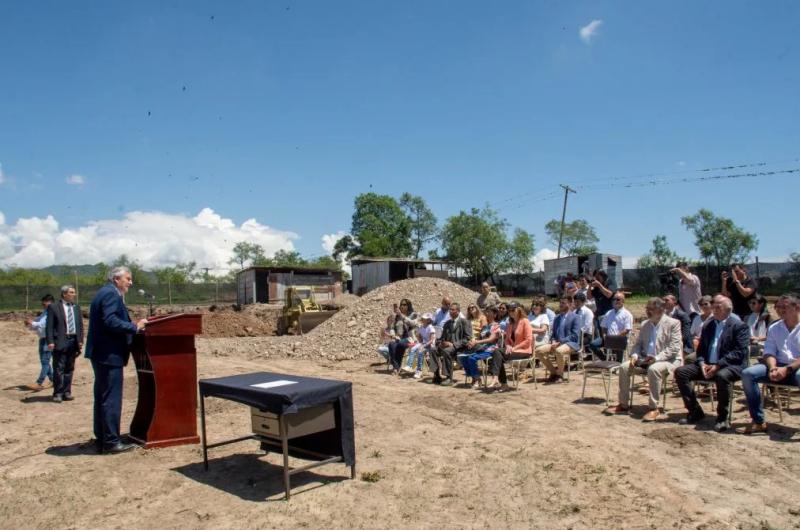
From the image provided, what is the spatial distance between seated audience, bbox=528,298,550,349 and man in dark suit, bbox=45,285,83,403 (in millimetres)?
7370

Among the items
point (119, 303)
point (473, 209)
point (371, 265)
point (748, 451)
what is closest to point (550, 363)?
point (748, 451)

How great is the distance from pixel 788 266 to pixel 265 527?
28.7 m

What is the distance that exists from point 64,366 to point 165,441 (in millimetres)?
4071

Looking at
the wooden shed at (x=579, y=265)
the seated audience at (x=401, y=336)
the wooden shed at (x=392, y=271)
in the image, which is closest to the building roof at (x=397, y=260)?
the wooden shed at (x=392, y=271)

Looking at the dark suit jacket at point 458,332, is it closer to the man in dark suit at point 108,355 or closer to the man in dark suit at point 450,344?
the man in dark suit at point 450,344

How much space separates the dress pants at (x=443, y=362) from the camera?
33.8ft

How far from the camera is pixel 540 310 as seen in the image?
36.1 feet

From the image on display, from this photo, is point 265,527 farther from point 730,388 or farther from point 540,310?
point 540,310

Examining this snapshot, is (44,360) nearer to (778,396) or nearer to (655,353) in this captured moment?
(655,353)

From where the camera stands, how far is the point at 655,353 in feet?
24.9

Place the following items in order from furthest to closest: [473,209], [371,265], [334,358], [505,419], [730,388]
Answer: [473,209] → [371,265] → [334,358] → [505,419] → [730,388]

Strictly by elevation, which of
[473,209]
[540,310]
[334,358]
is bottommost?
[334,358]

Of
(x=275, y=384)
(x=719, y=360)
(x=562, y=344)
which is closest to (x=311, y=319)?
(x=562, y=344)

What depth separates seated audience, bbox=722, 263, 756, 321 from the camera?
29.6ft
